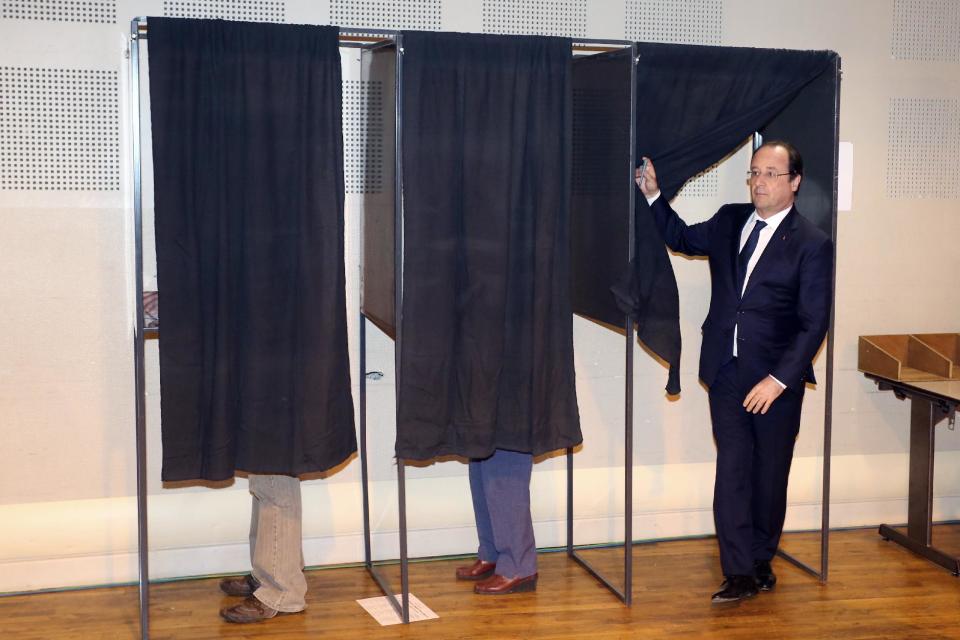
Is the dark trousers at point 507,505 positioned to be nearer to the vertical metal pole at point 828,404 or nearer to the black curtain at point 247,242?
the black curtain at point 247,242


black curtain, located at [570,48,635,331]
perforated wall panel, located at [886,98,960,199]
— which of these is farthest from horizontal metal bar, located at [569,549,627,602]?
perforated wall panel, located at [886,98,960,199]

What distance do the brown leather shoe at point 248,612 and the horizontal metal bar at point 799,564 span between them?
81.5 inches

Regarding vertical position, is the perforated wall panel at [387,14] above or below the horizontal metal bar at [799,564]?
above

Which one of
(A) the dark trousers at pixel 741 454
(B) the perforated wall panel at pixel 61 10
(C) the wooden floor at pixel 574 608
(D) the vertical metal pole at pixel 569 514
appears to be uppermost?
(B) the perforated wall panel at pixel 61 10

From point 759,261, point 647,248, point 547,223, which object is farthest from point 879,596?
point 547,223

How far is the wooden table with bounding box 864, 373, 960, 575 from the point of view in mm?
4070

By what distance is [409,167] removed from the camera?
3.22 m

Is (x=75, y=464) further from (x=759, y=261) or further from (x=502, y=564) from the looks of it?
(x=759, y=261)

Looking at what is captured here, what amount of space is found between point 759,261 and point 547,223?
0.82 m

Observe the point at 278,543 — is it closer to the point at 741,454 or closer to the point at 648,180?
the point at 741,454

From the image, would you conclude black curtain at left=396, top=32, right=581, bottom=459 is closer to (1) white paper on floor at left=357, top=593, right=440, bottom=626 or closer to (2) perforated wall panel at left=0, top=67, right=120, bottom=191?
(1) white paper on floor at left=357, top=593, right=440, bottom=626

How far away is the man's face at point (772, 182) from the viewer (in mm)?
3582

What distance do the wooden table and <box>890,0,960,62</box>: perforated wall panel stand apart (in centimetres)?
145

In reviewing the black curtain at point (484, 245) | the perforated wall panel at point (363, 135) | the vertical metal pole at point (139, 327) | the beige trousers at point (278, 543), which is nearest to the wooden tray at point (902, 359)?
the black curtain at point (484, 245)
